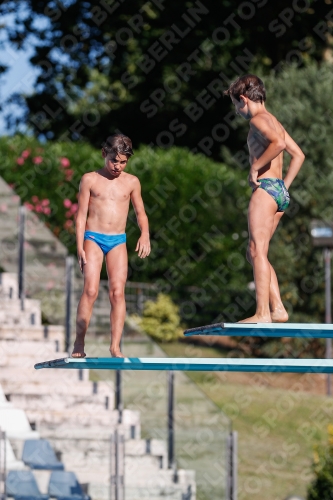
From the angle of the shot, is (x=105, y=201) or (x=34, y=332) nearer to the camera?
(x=105, y=201)

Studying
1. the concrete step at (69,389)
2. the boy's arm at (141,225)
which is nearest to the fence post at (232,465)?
the concrete step at (69,389)

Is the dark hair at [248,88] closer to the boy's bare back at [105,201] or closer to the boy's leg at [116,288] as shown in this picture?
the boy's bare back at [105,201]

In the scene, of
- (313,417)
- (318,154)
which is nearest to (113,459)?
(313,417)

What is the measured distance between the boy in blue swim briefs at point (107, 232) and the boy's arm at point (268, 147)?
0.96m

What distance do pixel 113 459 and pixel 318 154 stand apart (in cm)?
1537

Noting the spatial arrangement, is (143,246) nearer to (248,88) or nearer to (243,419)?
(248,88)

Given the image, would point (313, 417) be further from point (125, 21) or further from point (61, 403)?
point (125, 21)

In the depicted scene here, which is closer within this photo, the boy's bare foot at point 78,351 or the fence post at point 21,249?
the boy's bare foot at point 78,351

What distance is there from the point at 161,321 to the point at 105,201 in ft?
60.7

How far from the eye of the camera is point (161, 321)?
92.3 ft

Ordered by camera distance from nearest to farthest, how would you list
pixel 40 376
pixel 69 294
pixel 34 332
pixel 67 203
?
pixel 40 376, pixel 69 294, pixel 34 332, pixel 67 203

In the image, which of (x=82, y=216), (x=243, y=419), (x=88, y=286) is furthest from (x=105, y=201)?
(x=243, y=419)

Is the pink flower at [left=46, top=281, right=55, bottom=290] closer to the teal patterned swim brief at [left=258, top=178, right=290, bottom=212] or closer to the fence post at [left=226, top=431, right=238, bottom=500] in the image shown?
the fence post at [left=226, top=431, right=238, bottom=500]

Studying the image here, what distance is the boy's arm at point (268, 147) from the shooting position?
9.47 m
